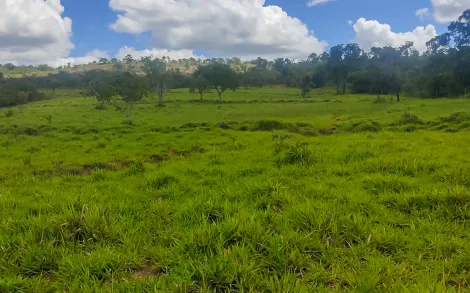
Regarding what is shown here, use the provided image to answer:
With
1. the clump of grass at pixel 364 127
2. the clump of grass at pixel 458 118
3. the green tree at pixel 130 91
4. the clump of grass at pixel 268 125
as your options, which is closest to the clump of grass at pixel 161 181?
the clump of grass at pixel 268 125

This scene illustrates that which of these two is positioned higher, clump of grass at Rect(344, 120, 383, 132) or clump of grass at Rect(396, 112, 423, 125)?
clump of grass at Rect(396, 112, 423, 125)

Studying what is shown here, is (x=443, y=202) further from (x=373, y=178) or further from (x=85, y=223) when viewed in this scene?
(x=85, y=223)

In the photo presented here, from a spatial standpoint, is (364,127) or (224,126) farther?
(224,126)

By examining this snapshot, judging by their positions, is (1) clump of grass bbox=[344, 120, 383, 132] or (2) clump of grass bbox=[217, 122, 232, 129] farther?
(2) clump of grass bbox=[217, 122, 232, 129]

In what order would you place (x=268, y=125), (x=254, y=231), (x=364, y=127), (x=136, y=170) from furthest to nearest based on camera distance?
(x=268, y=125) < (x=364, y=127) < (x=136, y=170) < (x=254, y=231)

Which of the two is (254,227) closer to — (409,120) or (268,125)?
(268,125)

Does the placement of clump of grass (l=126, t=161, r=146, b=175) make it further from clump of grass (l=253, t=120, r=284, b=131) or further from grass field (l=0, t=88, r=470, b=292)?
clump of grass (l=253, t=120, r=284, b=131)

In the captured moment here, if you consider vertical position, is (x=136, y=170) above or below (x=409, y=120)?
below

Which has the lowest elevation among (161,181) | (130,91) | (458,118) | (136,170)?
(136,170)

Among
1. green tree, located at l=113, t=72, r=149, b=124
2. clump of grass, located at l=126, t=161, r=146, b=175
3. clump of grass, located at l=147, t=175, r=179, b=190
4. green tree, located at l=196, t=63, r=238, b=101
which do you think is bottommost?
clump of grass, located at l=126, t=161, r=146, b=175

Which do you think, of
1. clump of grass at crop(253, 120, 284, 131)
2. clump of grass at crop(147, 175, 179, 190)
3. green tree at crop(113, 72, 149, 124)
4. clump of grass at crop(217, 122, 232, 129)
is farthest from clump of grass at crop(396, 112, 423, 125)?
green tree at crop(113, 72, 149, 124)

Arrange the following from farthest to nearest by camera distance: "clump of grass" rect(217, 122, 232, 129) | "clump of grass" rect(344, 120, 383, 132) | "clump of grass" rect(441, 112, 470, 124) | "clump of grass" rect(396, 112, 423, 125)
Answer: "clump of grass" rect(217, 122, 232, 129)
"clump of grass" rect(396, 112, 423, 125)
"clump of grass" rect(344, 120, 383, 132)
"clump of grass" rect(441, 112, 470, 124)

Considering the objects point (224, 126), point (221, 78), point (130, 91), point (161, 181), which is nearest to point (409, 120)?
point (224, 126)

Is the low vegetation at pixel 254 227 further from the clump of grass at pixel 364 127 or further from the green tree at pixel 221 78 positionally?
the green tree at pixel 221 78
